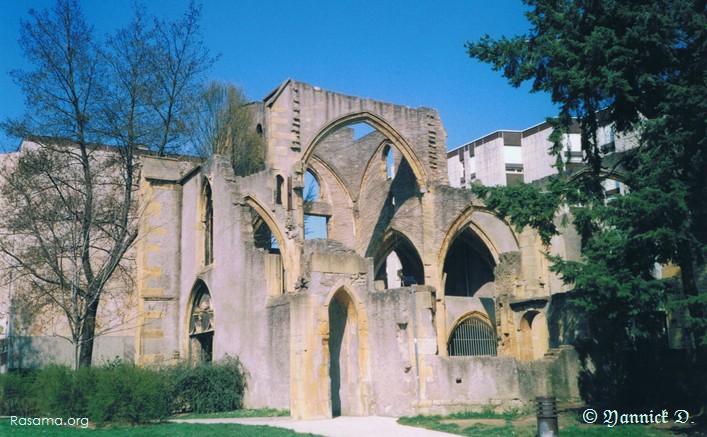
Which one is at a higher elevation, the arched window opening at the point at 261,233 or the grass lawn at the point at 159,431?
the arched window opening at the point at 261,233

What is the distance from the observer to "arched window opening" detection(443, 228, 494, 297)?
94.8 ft

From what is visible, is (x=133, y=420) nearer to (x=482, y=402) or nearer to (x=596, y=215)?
(x=482, y=402)

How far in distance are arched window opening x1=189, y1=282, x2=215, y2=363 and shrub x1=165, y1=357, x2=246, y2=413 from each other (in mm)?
2944

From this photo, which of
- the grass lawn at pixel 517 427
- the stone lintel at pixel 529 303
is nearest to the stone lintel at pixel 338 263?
the grass lawn at pixel 517 427

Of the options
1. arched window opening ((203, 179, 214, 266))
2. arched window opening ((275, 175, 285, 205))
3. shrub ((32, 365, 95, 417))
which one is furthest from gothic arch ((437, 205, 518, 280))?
shrub ((32, 365, 95, 417))

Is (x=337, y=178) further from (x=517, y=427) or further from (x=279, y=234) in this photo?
(x=517, y=427)

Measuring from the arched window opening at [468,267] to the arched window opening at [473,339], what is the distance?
2.70 meters

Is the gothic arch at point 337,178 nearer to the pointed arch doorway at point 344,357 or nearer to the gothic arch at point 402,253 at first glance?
the gothic arch at point 402,253

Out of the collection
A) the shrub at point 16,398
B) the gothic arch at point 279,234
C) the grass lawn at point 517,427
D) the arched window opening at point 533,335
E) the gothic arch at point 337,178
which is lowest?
the grass lawn at point 517,427

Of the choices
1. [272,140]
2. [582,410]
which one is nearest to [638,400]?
[582,410]

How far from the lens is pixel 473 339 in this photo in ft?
86.9

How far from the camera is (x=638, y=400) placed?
546 inches

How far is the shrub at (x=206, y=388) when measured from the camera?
53.6ft

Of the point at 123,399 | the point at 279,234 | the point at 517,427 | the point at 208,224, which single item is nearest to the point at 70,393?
the point at 123,399
